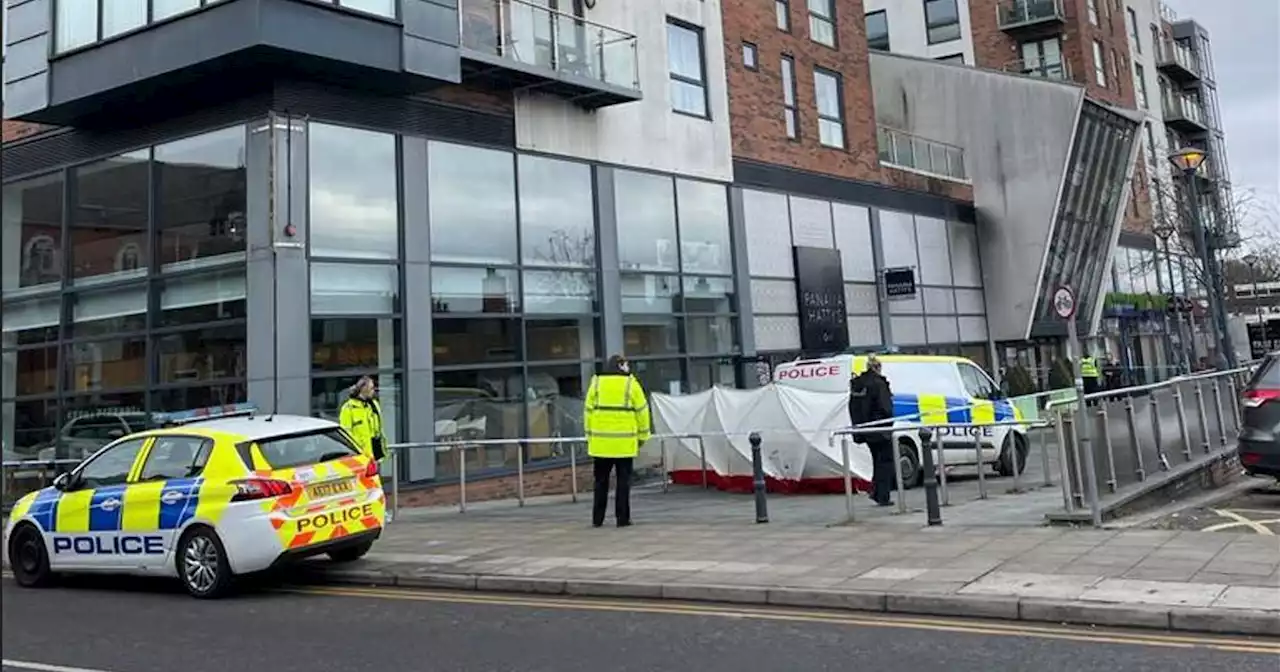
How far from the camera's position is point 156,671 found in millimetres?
6062

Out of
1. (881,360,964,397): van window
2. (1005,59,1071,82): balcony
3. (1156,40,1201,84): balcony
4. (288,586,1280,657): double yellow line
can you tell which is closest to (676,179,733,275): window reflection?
(881,360,964,397): van window

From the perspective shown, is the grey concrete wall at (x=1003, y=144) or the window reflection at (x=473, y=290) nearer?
the window reflection at (x=473, y=290)

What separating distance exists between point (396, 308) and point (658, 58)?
8207 millimetres

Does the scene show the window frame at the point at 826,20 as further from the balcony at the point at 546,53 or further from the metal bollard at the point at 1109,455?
the metal bollard at the point at 1109,455

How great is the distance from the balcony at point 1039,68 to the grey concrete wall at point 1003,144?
34.8ft

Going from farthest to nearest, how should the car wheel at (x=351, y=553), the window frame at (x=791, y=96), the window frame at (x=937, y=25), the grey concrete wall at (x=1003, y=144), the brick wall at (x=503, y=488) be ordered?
the window frame at (x=937, y=25), the grey concrete wall at (x=1003, y=144), the window frame at (x=791, y=96), the brick wall at (x=503, y=488), the car wheel at (x=351, y=553)

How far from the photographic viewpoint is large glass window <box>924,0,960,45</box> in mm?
41750

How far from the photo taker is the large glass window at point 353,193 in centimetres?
1405

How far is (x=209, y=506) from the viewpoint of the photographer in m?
8.62

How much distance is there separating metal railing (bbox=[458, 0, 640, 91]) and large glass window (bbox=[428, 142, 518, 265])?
5.61 feet

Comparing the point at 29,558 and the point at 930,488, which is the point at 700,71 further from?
the point at 29,558

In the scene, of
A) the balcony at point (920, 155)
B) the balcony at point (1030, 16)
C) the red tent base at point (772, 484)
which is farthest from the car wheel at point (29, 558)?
the balcony at point (1030, 16)

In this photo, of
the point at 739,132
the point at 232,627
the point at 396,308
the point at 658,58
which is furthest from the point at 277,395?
the point at 739,132

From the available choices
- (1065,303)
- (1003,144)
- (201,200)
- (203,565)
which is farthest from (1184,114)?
(203,565)
